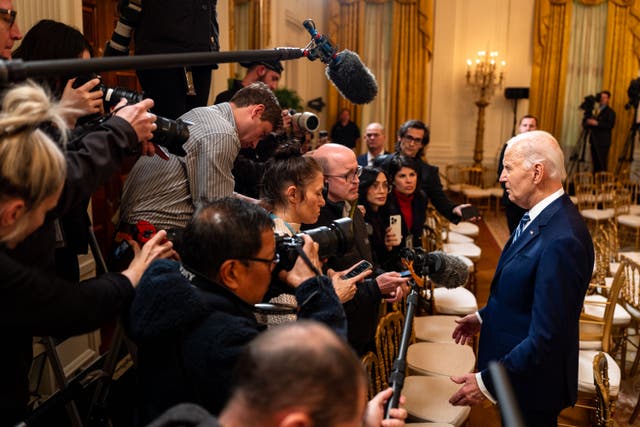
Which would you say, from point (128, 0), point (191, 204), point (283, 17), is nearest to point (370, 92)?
point (191, 204)

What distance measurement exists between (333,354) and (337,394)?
0.18ft

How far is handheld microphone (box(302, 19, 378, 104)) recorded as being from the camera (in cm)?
178

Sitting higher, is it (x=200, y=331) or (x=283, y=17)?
(x=283, y=17)

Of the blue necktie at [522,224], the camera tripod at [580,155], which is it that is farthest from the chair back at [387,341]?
the camera tripod at [580,155]

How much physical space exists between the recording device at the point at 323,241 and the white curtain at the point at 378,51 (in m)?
8.06

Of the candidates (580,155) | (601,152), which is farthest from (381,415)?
(580,155)

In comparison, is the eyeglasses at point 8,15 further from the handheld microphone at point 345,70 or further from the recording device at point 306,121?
the recording device at point 306,121

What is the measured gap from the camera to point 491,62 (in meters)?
9.62

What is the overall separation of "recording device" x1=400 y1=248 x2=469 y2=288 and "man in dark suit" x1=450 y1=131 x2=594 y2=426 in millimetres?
244

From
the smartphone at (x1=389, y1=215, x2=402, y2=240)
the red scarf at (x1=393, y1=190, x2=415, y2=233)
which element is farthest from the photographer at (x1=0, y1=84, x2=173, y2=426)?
the red scarf at (x1=393, y1=190, x2=415, y2=233)

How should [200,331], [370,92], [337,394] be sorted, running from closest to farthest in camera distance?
1. [337,394]
2. [200,331]
3. [370,92]

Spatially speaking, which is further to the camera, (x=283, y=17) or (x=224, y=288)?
(x=283, y=17)

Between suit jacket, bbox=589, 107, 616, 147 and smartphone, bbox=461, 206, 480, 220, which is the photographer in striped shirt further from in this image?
suit jacket, bbox=589, 107, 616, 147

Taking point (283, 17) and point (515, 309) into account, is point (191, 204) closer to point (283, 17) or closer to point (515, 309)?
point (515, 309)
